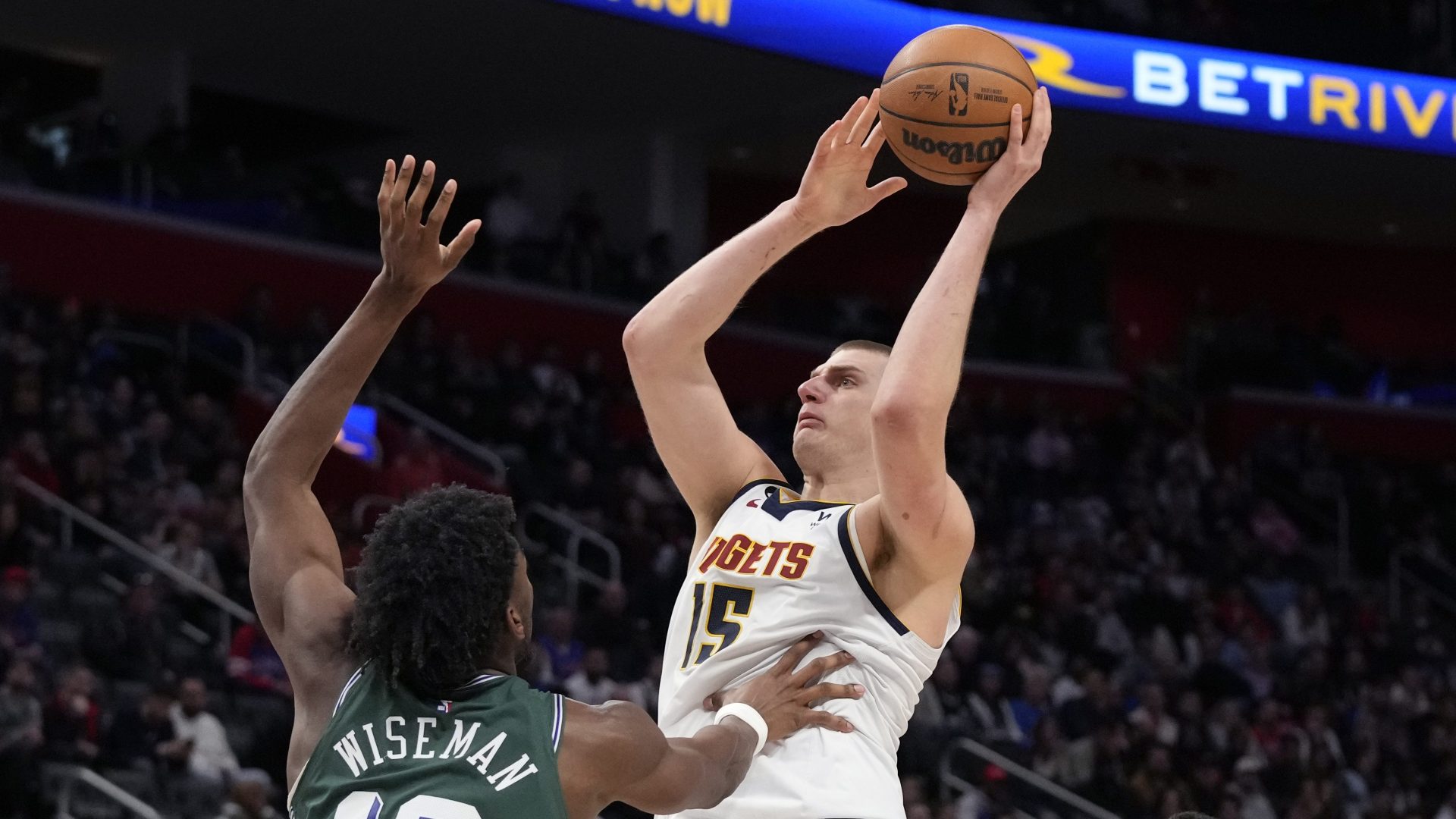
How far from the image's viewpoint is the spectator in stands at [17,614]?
966 cm

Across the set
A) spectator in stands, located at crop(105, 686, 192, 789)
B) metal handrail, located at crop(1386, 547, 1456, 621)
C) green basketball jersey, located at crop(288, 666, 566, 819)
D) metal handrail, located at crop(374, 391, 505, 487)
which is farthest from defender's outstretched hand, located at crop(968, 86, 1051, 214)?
metal handrail, located at crop(1386, 547, 1456, 621)

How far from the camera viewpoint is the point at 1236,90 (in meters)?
17.8

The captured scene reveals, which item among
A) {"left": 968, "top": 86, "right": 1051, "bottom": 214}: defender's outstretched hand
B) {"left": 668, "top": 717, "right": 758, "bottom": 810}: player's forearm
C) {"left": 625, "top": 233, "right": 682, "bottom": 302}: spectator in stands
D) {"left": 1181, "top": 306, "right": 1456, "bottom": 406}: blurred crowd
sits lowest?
{"left": 668, "top": 717, "right": 758, "bottom": 810}: player's forearm

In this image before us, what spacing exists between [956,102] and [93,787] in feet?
21.1

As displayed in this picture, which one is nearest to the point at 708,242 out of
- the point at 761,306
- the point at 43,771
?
the point at 761,306

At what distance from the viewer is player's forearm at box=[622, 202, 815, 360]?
4258mm

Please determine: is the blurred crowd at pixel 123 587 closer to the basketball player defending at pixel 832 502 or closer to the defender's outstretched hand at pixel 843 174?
the basketball player defending at pixel 832 502

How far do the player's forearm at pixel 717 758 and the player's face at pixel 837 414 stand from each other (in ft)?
2.68

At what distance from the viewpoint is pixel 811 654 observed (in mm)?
3961

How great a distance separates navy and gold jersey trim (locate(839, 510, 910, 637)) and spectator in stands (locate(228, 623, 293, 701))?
6591 mm

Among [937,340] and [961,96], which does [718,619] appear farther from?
[961,96]

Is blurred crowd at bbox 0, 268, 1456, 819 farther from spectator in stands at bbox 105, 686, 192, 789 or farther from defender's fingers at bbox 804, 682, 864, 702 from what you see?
defender's fingers at bbox 804, 682, 864, 702

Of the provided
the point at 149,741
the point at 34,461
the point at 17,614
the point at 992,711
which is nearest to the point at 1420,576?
the point at 992,711

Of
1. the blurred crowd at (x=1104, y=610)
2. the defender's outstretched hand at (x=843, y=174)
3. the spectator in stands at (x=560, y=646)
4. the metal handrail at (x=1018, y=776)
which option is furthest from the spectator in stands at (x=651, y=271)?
the defender's outstretched hand at (x=843, y=174)
